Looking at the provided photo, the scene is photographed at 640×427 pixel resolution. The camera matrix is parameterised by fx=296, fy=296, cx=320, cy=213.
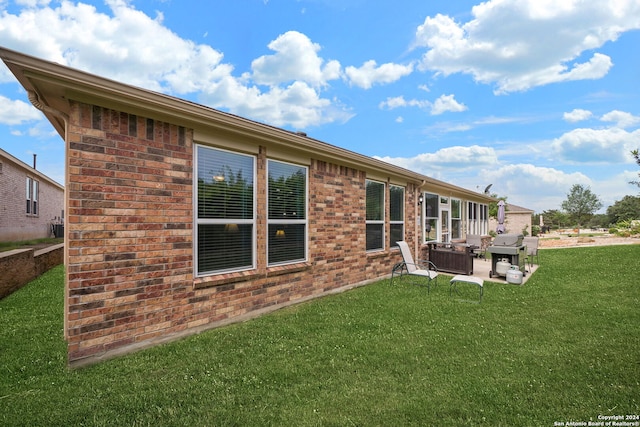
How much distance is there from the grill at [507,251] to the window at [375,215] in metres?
3.45

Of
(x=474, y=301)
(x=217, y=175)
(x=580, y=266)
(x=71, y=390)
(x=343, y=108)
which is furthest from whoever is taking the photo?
(x=343, y=108)

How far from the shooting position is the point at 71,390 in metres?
2.85

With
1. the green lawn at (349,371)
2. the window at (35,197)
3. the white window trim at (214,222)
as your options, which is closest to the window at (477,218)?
the green lawn at (349,371)

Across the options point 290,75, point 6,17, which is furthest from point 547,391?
point 290,75

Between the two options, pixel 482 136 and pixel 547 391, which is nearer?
pixel 547 391

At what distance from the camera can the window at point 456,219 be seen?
13336mm

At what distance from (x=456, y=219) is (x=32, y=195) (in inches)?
870

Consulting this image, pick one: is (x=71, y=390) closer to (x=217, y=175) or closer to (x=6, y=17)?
(x=217, y=175)

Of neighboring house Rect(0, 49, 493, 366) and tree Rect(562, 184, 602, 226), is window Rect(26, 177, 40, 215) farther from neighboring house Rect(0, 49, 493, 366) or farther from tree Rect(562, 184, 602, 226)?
tree Rect(562, 184, 602, 226)

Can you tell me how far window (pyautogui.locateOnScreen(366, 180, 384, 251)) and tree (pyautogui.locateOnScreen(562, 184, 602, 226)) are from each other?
59.9 meters

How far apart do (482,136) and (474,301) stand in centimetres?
1654

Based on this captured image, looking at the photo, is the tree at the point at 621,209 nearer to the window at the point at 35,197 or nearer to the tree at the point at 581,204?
the tree at the point at 581,204

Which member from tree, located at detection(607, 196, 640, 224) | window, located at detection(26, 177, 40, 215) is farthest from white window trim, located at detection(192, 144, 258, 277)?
tree, located at detection(607, 196, 640, 224)

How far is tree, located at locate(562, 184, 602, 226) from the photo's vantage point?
5084 centimetres
